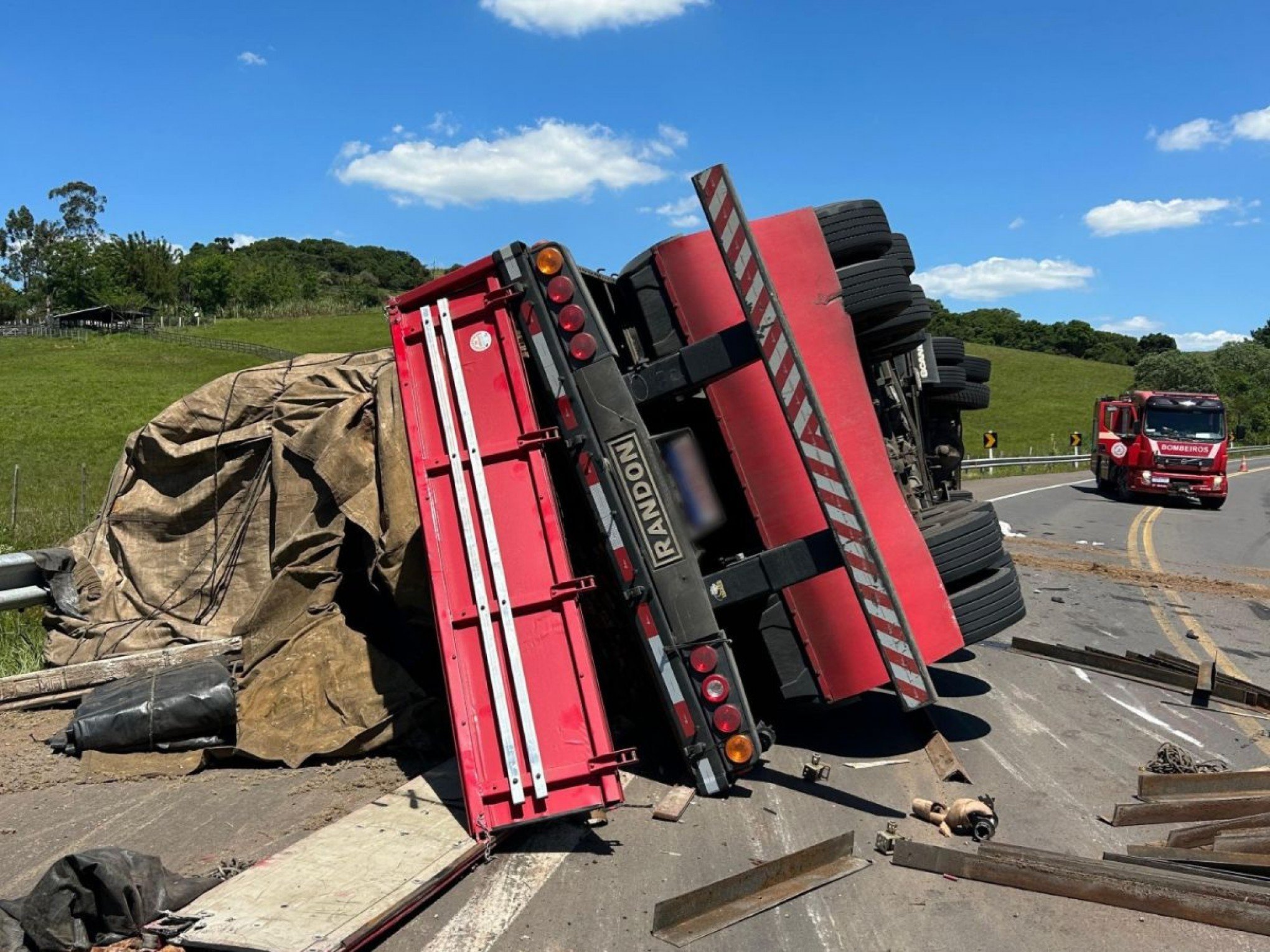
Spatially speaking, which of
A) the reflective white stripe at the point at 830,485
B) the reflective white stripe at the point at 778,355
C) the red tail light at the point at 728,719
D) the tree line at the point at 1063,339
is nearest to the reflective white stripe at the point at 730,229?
the reflective white stripe at the point at 778,355

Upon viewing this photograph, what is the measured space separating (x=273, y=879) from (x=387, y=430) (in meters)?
3.32

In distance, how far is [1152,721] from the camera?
20.2ft

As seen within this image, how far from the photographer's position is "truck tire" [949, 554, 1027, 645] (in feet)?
17.9

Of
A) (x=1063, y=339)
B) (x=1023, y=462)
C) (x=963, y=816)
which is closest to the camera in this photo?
(x=963, y=816)

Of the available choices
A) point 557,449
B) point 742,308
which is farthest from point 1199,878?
point 557,449

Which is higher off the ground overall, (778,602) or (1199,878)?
(778,602)

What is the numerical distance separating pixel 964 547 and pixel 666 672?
6.63ft

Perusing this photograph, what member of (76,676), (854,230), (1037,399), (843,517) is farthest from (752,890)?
(1037,399)

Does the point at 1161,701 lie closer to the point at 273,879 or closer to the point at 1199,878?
the point at 1199,878

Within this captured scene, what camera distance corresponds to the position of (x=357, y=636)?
6301mm

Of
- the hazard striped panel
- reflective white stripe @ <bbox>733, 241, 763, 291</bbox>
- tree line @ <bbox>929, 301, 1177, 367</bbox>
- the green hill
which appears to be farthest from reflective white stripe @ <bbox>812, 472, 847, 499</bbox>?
tree line @ <bbox>929, 301, 1177, 367</bbox>

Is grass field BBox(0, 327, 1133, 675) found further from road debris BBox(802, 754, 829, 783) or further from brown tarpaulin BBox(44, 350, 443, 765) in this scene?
road debris BBox(802, 754, 829, 783)

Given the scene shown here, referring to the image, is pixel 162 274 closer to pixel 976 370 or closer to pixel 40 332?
pixel 40 332

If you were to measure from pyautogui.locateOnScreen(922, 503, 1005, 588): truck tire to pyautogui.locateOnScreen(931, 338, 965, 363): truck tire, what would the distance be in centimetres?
464
